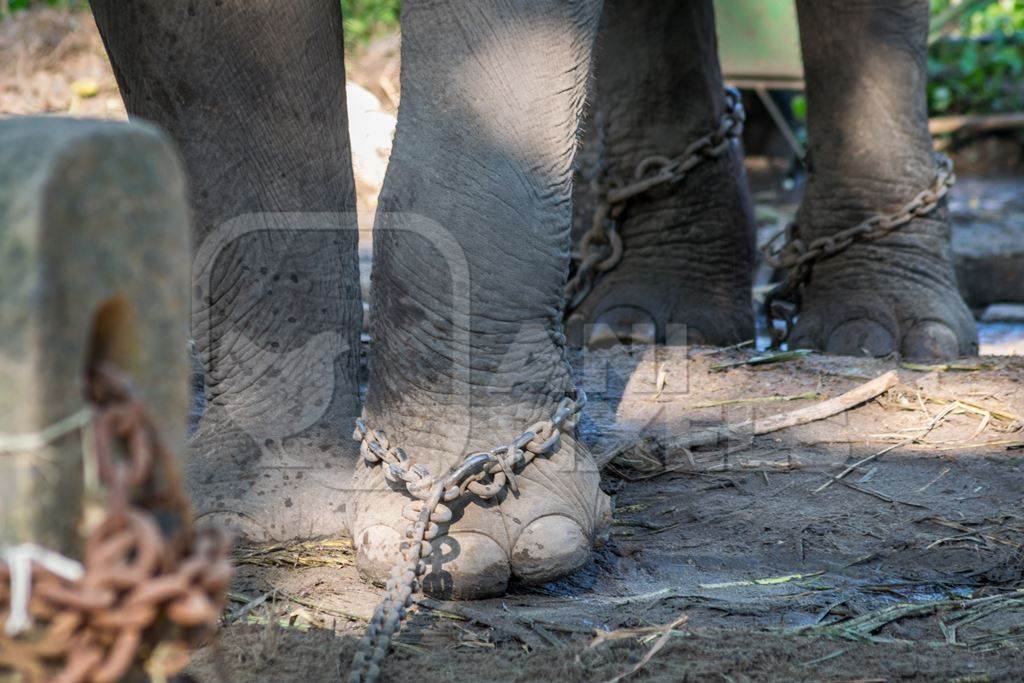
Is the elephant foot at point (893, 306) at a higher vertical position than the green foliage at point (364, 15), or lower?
lower

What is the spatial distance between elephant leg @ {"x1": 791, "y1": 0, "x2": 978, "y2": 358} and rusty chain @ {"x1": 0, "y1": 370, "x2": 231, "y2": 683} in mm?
2265

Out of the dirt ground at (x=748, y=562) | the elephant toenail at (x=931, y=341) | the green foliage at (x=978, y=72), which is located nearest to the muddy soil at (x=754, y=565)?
the dirt ground at (x=748, y=562)

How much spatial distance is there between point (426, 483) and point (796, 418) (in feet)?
2.96

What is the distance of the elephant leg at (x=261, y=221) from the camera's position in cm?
192

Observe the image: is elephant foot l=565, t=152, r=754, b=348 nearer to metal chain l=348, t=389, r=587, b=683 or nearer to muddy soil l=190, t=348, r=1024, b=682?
muddy soil l=190, t=348, r=1024, b=682

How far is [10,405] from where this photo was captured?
79cm

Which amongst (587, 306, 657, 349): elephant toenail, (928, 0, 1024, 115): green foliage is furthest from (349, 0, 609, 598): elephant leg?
(928, 0, 1024, 115): green foliage

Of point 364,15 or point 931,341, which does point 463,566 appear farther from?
point 364,15

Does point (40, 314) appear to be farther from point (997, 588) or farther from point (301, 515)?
point (997, 588)

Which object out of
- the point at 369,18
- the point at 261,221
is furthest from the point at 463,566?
the point at 369,18

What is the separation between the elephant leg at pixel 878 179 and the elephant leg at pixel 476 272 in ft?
4.45

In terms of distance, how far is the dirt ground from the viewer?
4.60 feet

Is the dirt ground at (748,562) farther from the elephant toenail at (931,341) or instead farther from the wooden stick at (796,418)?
the elephant toenail at (931,341)

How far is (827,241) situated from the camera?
2.99m
